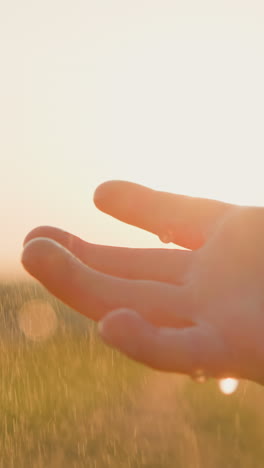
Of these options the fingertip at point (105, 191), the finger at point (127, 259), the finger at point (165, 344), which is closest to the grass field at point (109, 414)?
the finger at point (127, 259)

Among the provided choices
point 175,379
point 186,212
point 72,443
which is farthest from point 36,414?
point 186,212

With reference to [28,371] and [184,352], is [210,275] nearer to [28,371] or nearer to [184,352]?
[184,352]

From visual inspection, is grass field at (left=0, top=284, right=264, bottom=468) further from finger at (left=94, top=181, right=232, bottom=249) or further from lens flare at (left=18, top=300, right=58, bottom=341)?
finger at (left=94, top=181, right=232, bottom=249)

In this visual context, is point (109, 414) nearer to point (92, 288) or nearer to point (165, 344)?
point (92, 288)

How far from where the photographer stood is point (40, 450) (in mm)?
3535

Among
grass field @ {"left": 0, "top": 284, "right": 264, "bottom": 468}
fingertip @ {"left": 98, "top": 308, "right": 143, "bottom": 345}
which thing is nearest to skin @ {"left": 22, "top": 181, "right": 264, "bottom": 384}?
fingertip @ {"left": 98, "top": 308, "right": 143, "bottom": 345}

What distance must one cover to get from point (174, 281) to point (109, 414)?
2.68 m

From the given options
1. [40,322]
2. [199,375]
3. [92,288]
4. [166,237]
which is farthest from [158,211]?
[40,322]

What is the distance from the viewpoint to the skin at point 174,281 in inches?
46.1

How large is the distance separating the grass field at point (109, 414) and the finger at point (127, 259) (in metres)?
2.06

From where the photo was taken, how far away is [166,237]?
1.79 meters

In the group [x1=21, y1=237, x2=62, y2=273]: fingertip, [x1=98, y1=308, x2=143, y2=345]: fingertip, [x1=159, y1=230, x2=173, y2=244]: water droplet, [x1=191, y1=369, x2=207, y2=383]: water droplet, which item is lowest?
[x1=191, y1=369, x2=207, y2=383]: water droplet

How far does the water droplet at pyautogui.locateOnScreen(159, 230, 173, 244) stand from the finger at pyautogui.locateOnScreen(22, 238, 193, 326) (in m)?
0.42

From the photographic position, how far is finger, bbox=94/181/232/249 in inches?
68.4
